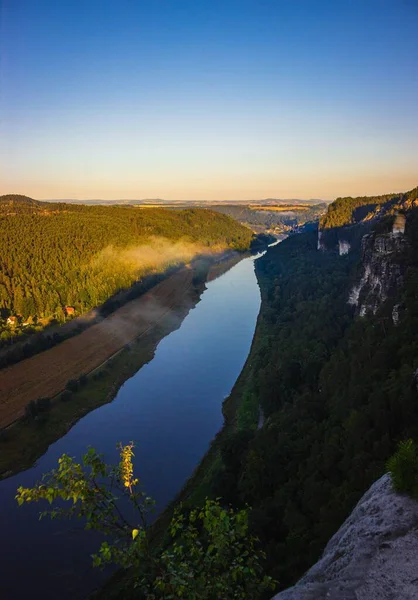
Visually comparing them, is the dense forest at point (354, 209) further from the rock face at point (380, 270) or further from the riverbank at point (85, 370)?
the rock face at point (380, 270)

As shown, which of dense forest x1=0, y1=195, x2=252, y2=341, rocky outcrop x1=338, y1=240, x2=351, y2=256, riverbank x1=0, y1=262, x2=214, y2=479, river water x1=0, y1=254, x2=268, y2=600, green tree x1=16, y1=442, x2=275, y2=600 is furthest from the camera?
rocky outcrop x1=338, y1=240, x2=351, y2=256

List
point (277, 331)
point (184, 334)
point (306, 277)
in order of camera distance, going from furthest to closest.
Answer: point (306, 277)
point (184, 334)
point (277, 331)

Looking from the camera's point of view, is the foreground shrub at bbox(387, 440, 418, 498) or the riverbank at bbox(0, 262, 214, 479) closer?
the foreground shrub at bbox(387, 440, 418, 498)

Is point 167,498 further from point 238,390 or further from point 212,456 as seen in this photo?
point 238,390

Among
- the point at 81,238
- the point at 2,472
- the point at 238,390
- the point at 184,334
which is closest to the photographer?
the point at 2,472

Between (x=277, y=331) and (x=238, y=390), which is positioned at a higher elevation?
(x=277, y=331)

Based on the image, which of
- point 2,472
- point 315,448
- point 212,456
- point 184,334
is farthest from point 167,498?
point 184,334

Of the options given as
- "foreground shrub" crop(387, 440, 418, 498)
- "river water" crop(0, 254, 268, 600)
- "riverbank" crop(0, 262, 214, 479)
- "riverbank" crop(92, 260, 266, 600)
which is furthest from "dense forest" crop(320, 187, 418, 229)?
"foreground shrub" crop(387, 440, 418, 498)

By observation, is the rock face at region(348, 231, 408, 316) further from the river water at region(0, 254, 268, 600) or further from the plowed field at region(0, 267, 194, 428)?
the plowed field at region(0, 267, 194, 428)
